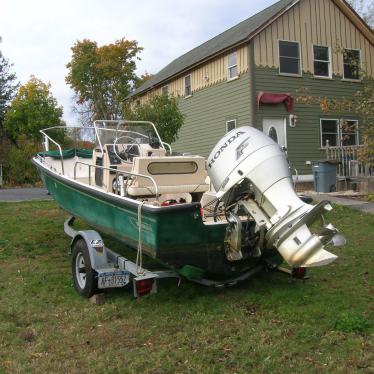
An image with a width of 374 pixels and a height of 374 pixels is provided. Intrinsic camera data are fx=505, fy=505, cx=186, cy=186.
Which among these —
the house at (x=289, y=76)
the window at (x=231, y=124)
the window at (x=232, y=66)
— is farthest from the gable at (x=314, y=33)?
the window at (x=231, y=124)

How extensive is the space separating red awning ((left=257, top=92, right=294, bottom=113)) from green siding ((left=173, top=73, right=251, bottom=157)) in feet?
1.36

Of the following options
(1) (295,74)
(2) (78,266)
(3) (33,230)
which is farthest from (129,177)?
(1) (295,74)

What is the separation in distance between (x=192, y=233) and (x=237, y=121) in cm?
1309

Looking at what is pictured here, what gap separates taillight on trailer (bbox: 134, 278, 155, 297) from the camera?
5.08 m

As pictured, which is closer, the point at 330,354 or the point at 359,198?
the point at 330,354

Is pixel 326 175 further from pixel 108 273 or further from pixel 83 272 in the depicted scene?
pixel 108 273

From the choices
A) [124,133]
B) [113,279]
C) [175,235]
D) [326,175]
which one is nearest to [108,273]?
[113,279]

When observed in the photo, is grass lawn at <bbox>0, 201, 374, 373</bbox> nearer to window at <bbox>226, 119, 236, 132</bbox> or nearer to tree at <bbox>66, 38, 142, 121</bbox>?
window at <bbox>226, 119, 236, 132</bbox>

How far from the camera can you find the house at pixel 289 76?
1722 centimetres

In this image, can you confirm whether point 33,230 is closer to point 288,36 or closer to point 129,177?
point 129,177

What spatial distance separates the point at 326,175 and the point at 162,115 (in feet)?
19.1

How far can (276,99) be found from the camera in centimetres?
1722

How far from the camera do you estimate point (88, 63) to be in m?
38.1

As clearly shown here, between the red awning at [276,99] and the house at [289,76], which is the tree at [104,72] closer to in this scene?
the house at [289,76]
